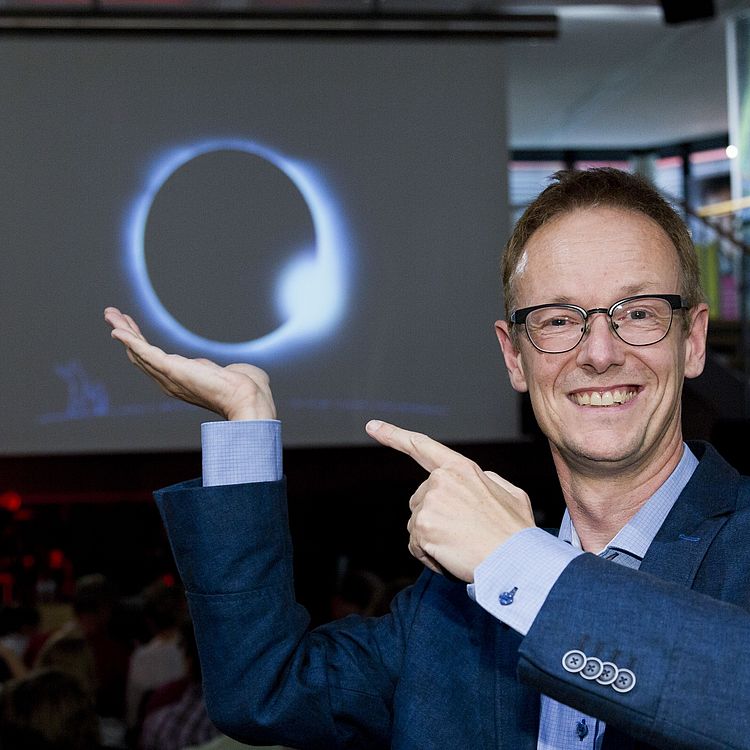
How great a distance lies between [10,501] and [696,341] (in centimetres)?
802

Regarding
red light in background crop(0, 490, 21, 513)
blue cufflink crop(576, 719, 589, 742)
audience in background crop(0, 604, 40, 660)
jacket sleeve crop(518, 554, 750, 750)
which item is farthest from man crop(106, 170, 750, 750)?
red light in background crop(0, 490, 21, 513)

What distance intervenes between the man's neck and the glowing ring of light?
5.67 metres

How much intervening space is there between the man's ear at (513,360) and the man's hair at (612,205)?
0.08 meters

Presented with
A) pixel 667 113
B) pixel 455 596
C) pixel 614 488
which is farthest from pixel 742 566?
pixel 667 113

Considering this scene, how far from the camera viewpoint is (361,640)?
1.34m

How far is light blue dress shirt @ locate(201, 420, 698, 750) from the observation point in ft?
3.18

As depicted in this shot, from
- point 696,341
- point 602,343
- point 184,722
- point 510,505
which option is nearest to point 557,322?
point 602,343

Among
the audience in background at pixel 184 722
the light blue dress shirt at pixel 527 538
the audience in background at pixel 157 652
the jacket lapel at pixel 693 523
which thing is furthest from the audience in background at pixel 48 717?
the jacket lapel at pixel 693 523

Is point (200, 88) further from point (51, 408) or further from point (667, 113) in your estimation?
point (667, 113)

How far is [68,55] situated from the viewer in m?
7.04

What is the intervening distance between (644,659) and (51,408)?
21.2 ft

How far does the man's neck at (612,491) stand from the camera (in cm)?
128

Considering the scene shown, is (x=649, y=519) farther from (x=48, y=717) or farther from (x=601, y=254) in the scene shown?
(x=48, y=717)

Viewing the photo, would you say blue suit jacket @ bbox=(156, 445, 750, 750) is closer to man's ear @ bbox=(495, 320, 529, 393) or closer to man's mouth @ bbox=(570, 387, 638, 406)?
man's mouth @ bbox=(570, 387, 638, 406)
